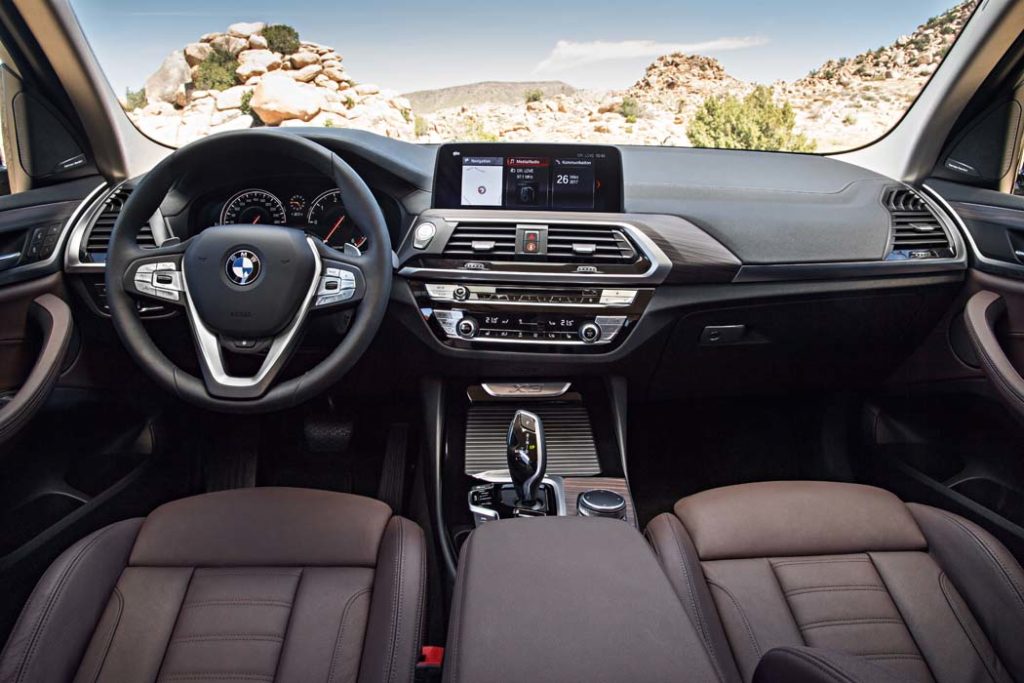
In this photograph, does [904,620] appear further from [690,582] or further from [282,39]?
[282,39]

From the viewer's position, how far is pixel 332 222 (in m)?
2.07

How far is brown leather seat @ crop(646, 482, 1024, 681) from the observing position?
1.28 meters

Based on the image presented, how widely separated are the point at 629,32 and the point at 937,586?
2047 millimetres

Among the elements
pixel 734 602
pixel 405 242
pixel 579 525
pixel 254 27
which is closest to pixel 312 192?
pixel 405 242

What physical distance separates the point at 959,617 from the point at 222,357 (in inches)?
63.9

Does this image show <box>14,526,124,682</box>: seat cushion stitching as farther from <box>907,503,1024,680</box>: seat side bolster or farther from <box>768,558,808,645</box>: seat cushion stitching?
<box>907,503,1024,680</box>: seat side bolster

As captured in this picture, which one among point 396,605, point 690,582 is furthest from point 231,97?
point 690,582

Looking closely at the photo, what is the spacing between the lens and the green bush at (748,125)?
2471 mm

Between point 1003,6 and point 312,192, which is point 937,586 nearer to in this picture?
point 1003,6

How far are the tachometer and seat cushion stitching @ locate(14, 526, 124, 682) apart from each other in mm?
1022

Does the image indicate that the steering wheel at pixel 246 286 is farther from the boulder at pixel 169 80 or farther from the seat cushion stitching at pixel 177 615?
the boulder at pixel 169 80

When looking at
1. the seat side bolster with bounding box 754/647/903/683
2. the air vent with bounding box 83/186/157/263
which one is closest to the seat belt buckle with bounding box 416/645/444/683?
the seat side bolster with bounding box 754/647/903/683

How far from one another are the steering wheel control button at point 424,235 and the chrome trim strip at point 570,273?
0.05 m

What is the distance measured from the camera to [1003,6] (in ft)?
6.35
